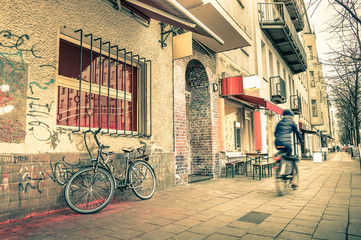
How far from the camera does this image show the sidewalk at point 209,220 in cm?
292

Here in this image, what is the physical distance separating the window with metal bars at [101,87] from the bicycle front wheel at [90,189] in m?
0.86

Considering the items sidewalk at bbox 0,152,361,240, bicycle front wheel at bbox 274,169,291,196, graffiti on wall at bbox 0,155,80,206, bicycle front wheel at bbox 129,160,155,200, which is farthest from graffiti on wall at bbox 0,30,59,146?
bicycle front wheel at bbox 274,169,291,196

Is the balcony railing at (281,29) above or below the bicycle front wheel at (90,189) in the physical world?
above

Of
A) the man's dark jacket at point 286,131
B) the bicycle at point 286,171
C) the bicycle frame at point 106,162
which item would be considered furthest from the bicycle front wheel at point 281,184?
the bicycle frame at point 106,162

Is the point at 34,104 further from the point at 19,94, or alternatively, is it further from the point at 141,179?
the point at 141,179

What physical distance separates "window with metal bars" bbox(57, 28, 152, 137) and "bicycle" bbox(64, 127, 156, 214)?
585 millimetres

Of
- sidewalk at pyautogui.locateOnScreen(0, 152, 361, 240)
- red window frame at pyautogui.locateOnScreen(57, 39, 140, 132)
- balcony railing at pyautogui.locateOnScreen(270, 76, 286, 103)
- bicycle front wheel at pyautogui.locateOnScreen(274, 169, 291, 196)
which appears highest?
balcony railing at pyautogui.locateOnScreen(270, 76, 286, 103)

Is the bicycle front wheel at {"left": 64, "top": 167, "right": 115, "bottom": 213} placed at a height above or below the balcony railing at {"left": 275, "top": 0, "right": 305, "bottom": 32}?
below

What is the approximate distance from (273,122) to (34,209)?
14.5 m

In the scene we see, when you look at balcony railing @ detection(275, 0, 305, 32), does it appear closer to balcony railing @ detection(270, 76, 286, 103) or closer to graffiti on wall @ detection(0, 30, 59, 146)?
balcony railing @ detection(270, 76, 286, 103)

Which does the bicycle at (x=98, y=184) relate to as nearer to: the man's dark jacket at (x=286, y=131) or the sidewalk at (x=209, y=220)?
the sidewalk at (x=209, y=220)

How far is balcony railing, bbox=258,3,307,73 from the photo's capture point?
559 inches

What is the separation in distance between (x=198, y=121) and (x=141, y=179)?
14.1 ft

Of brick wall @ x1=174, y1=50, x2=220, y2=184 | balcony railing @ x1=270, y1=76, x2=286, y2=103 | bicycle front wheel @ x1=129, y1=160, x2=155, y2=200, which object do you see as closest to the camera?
bicycle front wheel @ x1=129, y1=160, x2=155, y2=200
